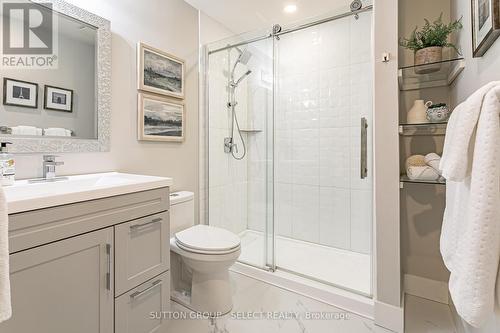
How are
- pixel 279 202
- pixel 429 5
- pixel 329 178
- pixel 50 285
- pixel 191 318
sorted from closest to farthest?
pixel 50 285 < pixel 191 318 < pixel 429 5 < pixel 329 178 < pixel 279 202

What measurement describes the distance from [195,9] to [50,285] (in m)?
2.33

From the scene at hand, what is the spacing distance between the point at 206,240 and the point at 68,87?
1.23 m

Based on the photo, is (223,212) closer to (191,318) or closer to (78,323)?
(191,318)

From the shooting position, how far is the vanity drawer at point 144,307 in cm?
115

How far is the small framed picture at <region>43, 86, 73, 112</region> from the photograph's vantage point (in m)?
1.35

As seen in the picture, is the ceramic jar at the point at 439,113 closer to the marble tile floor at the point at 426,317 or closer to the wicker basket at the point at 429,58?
the wicker basket at the point at 429,58

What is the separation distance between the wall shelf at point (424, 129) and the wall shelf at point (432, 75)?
0.30 meters

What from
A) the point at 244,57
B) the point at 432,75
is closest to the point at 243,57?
the point at 244,57

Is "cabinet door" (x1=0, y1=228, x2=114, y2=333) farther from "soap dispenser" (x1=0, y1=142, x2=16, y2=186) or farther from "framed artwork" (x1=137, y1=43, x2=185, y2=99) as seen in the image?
"framed artwork" (x1=137, y1=43, x2=185, y2=99)

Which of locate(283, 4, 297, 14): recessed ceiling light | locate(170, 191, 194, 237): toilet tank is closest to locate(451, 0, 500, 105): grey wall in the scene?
locate(283, 4, 297, 14): recessed ceiling light

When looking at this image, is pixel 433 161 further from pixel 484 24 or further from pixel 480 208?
pixel 480 208

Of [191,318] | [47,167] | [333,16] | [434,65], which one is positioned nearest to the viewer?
[47,167]

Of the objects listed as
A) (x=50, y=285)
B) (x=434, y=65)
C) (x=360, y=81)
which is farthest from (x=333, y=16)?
(x=50, y=285)

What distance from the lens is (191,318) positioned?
5.35 feet
